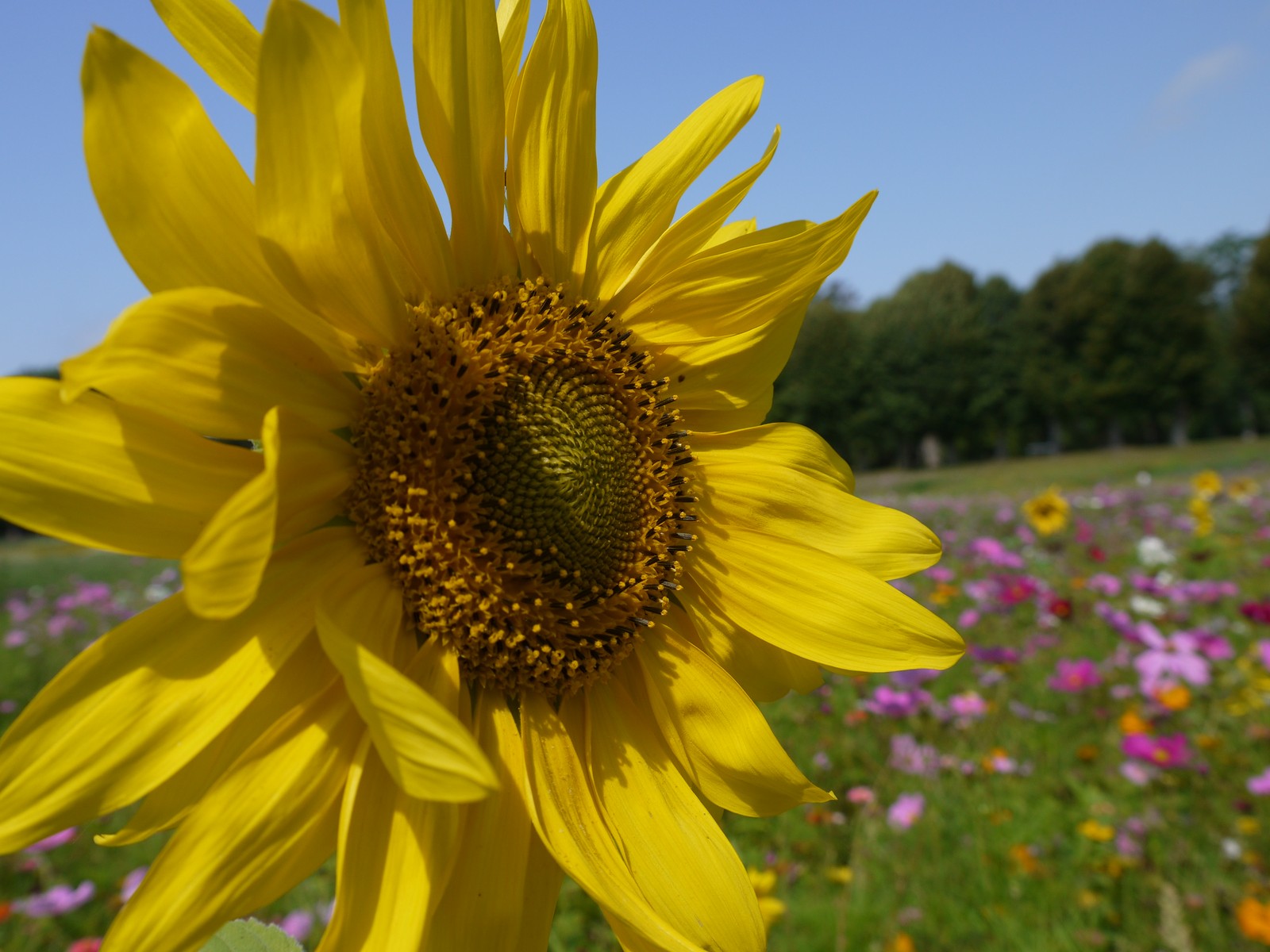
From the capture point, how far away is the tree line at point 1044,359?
38.3 meters

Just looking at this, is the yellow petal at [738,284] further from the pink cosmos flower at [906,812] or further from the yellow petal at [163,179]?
the pink cosmos flower at [906,812]

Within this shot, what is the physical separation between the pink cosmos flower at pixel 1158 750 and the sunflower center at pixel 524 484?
4.12 meters

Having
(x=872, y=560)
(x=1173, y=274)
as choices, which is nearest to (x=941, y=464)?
(x=1173, y=274)

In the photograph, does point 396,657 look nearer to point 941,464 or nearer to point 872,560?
point 872,560

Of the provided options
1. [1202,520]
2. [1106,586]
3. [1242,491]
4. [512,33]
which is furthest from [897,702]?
[1242,491]

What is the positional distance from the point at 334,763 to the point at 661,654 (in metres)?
0.60

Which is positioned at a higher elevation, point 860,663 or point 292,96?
point 292,96

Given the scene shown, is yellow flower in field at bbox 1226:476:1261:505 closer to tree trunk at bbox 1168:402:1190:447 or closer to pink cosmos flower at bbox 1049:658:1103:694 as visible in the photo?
pink cosmos flower at bbox 1049:658:1103:694

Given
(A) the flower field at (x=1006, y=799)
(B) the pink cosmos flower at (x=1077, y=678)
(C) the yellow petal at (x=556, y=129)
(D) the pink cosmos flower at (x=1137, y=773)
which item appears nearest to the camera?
(C) the yellow petal at (x=556, y=129)

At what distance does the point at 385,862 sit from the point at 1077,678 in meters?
5.60

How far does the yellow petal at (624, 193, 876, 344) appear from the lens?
4.67ft

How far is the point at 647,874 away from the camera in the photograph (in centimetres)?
119

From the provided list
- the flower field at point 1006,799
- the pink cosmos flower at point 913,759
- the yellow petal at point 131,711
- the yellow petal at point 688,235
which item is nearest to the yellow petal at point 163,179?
the yellow petal at point 131,711

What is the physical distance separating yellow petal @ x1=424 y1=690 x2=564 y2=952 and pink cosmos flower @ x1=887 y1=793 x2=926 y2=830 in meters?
3.41
